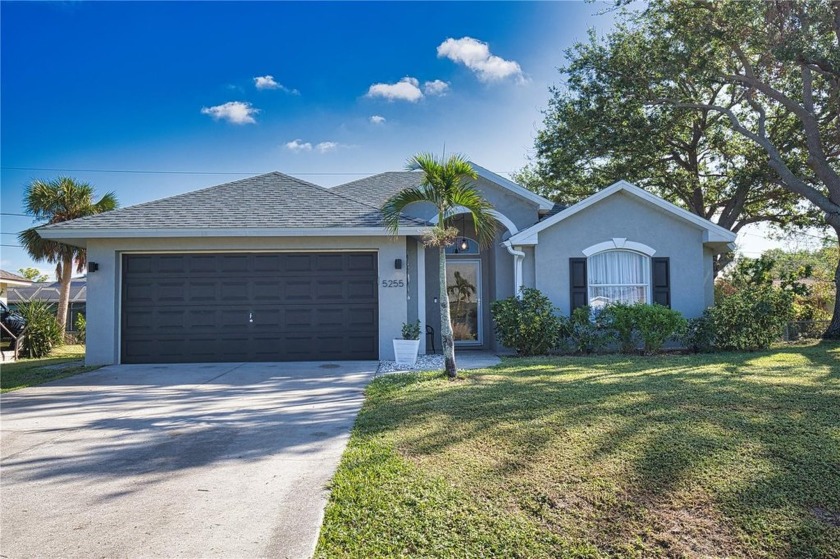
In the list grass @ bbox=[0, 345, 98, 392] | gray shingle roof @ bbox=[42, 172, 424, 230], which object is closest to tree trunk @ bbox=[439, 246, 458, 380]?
gray shingle roof @ bbox=[42, 172, 424, 230]

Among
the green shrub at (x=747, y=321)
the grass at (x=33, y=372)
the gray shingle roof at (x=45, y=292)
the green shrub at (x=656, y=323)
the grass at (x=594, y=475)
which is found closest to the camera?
the grass at (x=594, y=475)

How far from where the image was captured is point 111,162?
74.0 feet

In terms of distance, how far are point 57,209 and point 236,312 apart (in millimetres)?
13274

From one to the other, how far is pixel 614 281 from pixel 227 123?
14.0 meters

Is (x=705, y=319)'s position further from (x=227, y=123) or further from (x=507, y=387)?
(x=227, y=123)

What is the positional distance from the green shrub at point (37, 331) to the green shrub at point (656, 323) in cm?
1694

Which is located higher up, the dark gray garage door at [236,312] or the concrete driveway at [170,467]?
the dark gray garage door at [236,312]

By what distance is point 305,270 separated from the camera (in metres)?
11.3

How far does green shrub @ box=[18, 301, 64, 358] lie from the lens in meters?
14.6

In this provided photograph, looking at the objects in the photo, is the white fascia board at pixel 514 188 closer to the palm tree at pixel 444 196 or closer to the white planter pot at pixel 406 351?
the palm tree at pixel 444 196

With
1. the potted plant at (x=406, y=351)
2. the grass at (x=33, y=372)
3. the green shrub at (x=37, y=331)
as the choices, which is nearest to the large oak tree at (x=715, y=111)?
the potted plant at (x=406, y=351)

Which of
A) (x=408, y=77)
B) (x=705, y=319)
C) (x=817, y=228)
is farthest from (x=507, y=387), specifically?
(x=817, y=228)

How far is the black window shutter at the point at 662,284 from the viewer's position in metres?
12.0

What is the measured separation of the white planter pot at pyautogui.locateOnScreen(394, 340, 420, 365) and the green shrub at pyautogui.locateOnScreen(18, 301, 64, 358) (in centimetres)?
1196
